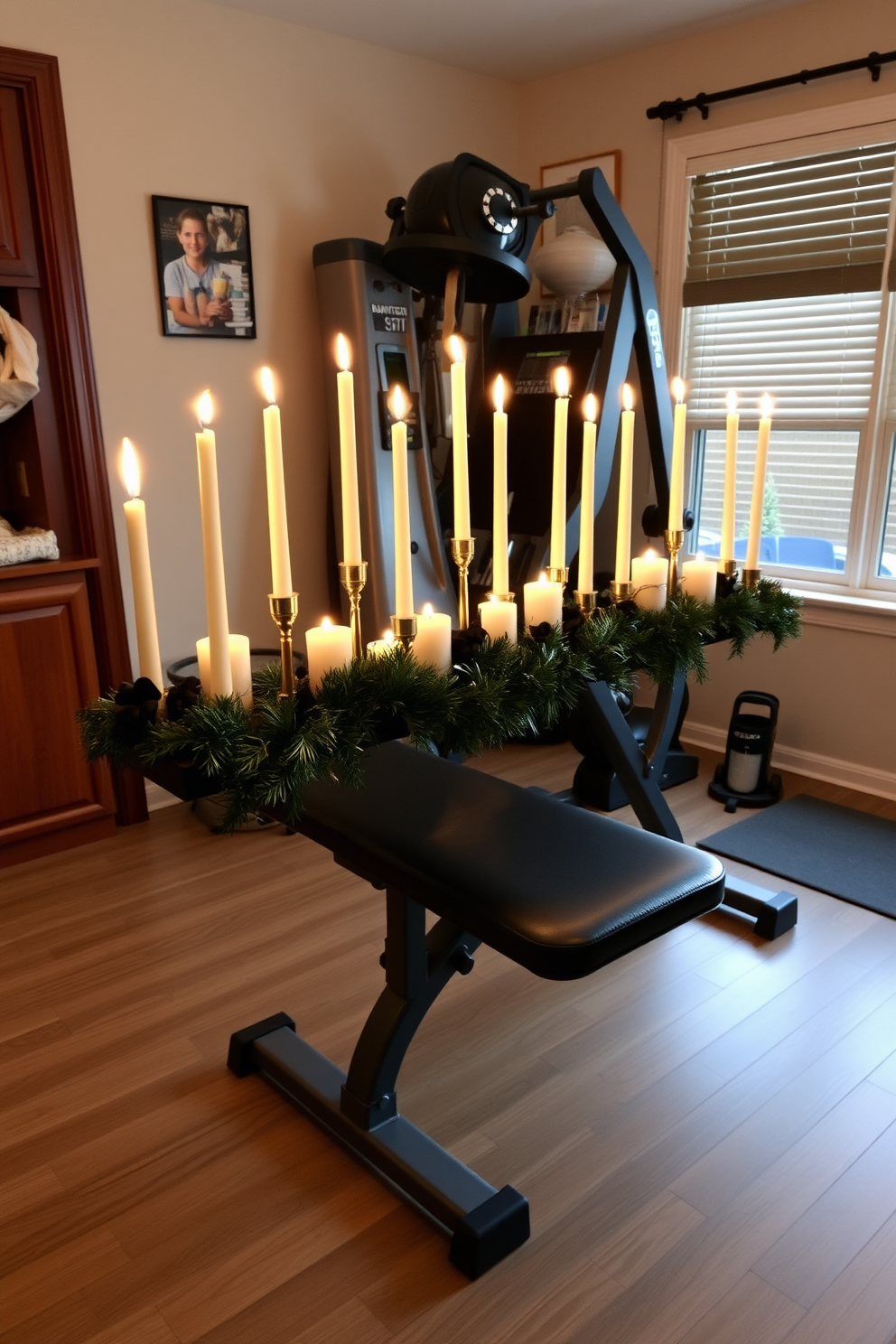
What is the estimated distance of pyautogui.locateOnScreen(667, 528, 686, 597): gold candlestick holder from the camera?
6.31 ft

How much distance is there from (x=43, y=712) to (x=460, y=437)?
76.6 inches

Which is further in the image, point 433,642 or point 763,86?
point 763,86

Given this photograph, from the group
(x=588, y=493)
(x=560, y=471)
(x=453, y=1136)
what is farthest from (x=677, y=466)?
(x=453, y=1136)

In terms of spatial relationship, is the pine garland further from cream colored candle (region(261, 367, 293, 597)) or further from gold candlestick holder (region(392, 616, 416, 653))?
cream colored candle (region(261, 367, 293, 597))

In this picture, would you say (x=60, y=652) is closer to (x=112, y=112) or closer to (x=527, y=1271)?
(x=112, y=112)

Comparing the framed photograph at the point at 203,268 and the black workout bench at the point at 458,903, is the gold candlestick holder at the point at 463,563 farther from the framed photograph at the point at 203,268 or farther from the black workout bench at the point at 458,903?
the framed photograph at the point at 203,268

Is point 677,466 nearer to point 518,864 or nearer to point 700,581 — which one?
Result: point 700,581

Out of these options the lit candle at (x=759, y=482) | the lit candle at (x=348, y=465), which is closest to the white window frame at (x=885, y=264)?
the lit candle at (x=759, y=482)

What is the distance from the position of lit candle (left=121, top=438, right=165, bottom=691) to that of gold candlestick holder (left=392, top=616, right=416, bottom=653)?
323 mm

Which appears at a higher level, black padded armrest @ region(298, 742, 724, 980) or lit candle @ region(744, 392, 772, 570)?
lit candle @ region(744, 392, 772, 570)

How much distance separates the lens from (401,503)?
125 centimetres

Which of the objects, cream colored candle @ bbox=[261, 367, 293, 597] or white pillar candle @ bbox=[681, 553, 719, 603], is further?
white pillar candle @ bbox=[681, 553, 719, 603]

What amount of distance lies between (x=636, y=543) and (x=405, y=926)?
2.67m

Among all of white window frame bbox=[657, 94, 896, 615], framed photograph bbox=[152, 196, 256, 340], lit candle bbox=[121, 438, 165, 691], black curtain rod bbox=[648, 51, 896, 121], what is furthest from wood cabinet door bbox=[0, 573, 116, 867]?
black curtain rod bbox=[648, 51, 896, 121]
